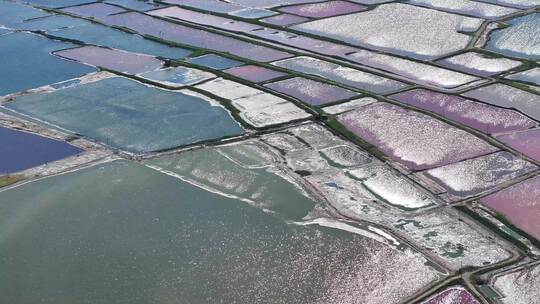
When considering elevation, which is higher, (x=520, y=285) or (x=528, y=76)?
(x=528, y=76)

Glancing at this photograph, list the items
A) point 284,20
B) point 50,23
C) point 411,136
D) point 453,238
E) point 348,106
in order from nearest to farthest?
point 453,238, point 411,136, point 348,106, point 284,20, point 50,23

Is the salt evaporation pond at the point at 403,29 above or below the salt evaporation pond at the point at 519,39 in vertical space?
below

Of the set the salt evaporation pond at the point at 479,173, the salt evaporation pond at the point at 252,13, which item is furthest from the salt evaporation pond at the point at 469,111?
the salt evaporation pond at the point at 252,13

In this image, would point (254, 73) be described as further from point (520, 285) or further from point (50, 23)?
point (520, 285)

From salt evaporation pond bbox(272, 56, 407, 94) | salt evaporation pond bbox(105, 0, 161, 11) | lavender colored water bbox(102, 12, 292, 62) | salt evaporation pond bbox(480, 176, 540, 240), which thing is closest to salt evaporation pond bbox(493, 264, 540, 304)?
salt evaporation pond bbox(480, 176, 540, 240)

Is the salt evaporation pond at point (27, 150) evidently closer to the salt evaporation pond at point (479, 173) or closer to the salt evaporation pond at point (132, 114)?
the salt evaporation pond at point (132, 114)

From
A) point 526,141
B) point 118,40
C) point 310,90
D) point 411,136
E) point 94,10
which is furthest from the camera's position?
point 94,10

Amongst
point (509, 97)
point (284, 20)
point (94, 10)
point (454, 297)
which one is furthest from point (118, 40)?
point (454, 297)
